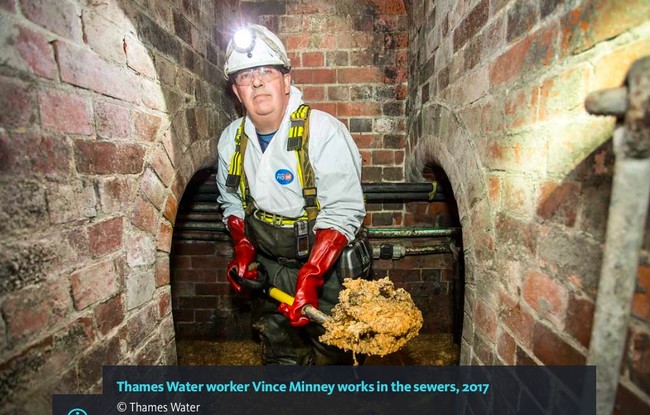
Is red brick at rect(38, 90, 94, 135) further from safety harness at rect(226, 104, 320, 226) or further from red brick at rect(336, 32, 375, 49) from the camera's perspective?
→ red brick at rect(336, 32, 375, 49)

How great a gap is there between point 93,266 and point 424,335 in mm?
2911

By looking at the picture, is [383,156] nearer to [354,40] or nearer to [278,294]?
[354,40]

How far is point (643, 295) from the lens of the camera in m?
0.69

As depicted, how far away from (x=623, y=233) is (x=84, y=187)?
4.78ft

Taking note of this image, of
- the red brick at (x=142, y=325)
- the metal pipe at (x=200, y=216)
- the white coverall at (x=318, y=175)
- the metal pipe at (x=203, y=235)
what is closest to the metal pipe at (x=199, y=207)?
the metal pipe at (x=200, y=216)

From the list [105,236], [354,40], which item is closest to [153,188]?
[105,236]

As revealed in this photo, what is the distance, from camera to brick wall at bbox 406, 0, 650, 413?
776 mm

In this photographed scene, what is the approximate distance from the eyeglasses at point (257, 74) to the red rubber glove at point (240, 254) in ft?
3.11

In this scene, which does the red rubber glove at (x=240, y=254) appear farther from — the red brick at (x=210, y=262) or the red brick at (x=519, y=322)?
the red brick at (x=519, y=322)

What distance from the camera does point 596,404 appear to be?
71cm

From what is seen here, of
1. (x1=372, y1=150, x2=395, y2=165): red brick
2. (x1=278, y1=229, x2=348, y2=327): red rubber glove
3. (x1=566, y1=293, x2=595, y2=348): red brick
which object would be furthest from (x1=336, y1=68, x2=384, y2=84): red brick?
(x1=566, y1=293, x2=595, y2=348): red brick

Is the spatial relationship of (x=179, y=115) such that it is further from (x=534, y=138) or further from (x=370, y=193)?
(x=534, y=138)

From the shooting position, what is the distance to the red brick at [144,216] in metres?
1.40

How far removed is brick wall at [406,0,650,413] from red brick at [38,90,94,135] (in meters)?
1.46
